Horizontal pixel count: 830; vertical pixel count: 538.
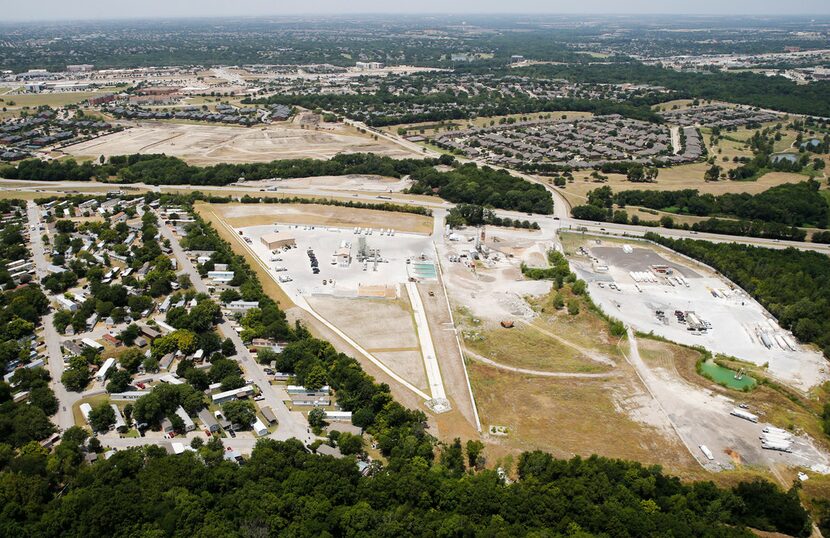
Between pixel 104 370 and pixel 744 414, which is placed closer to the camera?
pixel 744 414

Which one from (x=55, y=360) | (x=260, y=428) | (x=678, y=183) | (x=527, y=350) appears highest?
(x=678, y=183)

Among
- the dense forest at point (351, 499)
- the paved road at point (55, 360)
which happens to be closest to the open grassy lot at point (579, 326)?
the dense forest at point (351, 499)

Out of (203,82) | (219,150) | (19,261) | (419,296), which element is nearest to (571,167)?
(419,296)

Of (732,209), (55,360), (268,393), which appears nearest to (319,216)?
(55,360)

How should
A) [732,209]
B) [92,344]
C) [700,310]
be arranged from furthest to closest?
[732,209] → [700,310] → [92,344]

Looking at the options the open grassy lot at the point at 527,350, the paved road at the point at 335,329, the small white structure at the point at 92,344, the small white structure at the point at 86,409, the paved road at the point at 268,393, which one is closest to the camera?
the paved road at the point at 268,393

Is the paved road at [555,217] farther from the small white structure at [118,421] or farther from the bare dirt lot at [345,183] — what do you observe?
the small white structure at [118,421]

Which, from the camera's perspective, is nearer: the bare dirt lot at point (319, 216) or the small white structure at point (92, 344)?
the small white structure at point (92, 344)

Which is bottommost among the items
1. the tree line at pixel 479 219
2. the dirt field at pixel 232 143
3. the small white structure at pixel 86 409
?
the small white structure at pixel 86 409

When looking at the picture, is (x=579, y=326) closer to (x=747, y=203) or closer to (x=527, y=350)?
(x=527, y=350)
